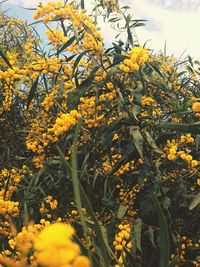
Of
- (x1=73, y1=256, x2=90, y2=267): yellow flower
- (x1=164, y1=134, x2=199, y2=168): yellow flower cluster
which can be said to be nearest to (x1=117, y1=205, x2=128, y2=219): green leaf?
(x1=164, y1=134, x2=199, y2=168): yellow flower cluster

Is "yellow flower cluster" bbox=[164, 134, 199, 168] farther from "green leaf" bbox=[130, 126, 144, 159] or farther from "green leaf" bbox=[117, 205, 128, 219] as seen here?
"green leaf" bbox=[117, 205, 128, 219]

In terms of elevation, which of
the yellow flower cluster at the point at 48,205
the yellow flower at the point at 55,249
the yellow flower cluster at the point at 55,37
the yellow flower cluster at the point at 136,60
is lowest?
the yellow flower at the point at 55,249

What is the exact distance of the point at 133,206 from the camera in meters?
2.68

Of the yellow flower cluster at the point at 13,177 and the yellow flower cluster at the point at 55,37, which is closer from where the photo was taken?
the yellow flower cluster at the point at 55,37

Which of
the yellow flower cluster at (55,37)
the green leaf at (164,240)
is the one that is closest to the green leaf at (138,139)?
the yellow flower cluster at (55,37)

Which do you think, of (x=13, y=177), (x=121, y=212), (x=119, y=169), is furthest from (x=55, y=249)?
(x=13, y=177)

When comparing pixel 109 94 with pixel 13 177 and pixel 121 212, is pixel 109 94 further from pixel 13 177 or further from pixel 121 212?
pixel 13 177

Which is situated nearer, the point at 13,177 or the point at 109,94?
the point at 109,94

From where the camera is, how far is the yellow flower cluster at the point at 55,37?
8.45ft

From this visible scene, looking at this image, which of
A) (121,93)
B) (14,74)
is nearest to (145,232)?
(121,93)

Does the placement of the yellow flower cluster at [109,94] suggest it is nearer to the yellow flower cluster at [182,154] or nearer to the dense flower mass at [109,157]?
the dense flower mass at [109,157]

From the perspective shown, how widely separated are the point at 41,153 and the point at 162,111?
120 centimetres

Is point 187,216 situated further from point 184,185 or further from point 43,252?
point 43,252

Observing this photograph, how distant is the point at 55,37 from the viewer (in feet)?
8.51
